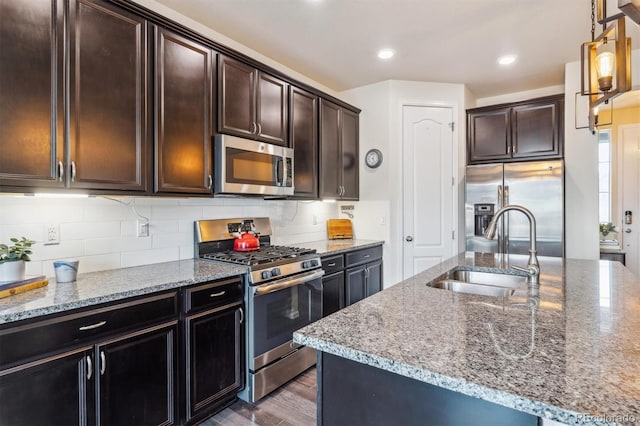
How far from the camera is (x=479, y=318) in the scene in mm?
1135

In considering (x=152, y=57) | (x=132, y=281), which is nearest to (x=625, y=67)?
(x=152, y=57)

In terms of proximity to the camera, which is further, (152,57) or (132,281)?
(152,57)

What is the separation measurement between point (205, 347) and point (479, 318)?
4.99 feet

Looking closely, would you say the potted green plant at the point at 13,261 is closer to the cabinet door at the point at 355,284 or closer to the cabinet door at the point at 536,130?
the cabinet door at the point at 355,284

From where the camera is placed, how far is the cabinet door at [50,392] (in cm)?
127

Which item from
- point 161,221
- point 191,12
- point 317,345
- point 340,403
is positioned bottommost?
point 340,403

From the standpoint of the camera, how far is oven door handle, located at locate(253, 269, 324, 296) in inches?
87.5

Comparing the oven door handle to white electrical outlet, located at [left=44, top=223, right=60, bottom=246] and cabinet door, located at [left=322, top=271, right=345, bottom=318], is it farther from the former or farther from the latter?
white electrical outlet, located at [left=44, top=223, right=60, bottom=246]

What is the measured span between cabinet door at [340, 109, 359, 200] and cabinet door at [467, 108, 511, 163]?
1324 millimetres

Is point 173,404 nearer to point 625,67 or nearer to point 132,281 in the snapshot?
point 132,281

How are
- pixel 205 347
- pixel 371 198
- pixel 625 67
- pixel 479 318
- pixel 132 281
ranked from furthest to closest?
pixel 371 198 < pixel 205 347 < pixel 132 281 < pixel 625 67 < pixel 479 318

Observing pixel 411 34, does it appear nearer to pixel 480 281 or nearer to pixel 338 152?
pixel 338 152

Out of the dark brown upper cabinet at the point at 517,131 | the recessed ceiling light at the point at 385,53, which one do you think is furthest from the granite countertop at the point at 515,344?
the dark brown upper cabinet at the point at 517,131

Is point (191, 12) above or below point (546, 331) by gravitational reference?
above
